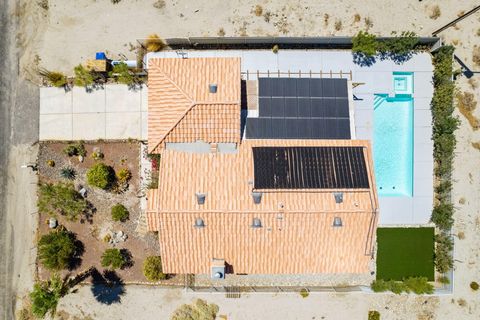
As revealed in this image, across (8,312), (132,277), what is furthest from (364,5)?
(8,312)

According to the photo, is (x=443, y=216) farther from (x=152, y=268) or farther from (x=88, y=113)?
(x=88, y=113)

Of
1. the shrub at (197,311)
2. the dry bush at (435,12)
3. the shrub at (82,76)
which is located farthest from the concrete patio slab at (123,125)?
the dry bush at (435,12)

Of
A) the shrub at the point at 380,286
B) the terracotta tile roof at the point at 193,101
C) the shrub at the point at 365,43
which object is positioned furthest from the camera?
the shrub at the point at 380,286

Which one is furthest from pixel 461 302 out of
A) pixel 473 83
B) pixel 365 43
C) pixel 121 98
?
pixel 121 98

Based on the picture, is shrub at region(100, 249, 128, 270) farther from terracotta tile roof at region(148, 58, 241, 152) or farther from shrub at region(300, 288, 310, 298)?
shrub at region(300, 288, 310, 298)

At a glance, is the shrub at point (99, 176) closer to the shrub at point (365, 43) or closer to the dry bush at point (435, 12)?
the shrub at point (365, 43)

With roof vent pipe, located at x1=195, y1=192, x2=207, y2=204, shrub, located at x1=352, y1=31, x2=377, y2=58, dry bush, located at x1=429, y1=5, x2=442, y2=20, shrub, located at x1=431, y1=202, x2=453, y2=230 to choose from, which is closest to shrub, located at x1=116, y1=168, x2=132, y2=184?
roof vent pipe, located at x1=195, y1=192, x2=207, y2=204
